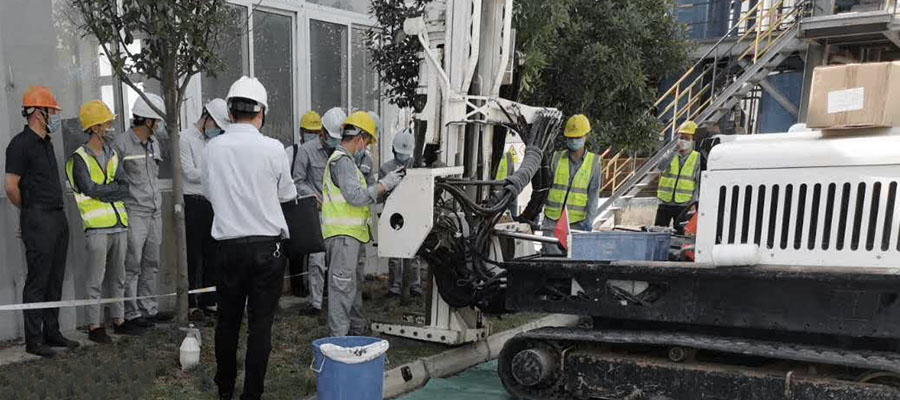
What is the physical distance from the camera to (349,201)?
5.04 meters

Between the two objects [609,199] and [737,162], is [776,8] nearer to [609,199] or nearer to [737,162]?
[609,199]

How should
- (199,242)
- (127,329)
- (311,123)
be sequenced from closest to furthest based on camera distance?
(127,329) → (199,242) → (311,123)

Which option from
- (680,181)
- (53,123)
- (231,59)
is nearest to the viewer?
(53,123)

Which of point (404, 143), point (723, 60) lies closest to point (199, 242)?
point (404, 143)

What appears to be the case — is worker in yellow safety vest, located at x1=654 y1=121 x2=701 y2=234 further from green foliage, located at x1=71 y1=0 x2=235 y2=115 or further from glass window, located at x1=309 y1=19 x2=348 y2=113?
green foliage, located at x1=71 y1=0 x2=235 y2=115

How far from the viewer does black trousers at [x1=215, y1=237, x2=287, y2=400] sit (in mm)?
4109

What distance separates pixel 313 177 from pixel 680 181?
4.40m

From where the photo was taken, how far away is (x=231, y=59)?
7.49 m

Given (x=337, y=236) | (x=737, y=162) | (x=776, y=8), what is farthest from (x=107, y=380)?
(x=776, y=8)

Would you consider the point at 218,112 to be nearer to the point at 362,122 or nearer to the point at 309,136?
the point at 309,136

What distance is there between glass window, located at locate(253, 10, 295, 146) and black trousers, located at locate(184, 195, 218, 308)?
1647 mm

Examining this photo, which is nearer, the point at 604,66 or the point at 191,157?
the point at 191,157

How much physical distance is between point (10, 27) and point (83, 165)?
1307 millimetres

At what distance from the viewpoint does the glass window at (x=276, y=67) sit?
784 cm
